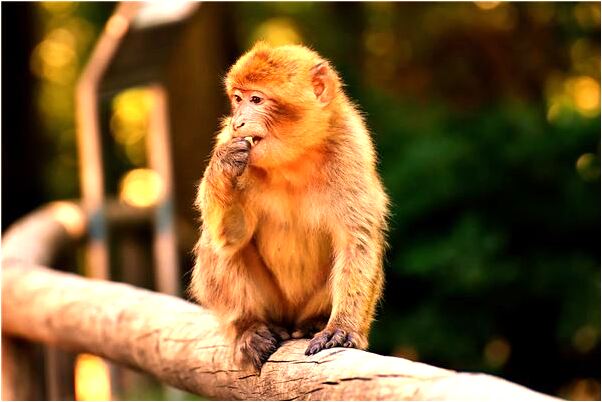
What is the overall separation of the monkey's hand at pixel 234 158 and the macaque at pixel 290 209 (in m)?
0.03

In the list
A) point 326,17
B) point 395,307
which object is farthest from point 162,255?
point 326,17

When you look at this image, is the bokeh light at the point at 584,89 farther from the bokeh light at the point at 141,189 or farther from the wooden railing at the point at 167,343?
the wooden railing at the point at 167,343

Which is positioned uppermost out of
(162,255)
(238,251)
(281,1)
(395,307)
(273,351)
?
(281,1)

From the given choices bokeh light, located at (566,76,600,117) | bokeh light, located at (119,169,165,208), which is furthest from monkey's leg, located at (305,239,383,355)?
bokeh light, located at (566,76,600,117)

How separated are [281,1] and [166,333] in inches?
343

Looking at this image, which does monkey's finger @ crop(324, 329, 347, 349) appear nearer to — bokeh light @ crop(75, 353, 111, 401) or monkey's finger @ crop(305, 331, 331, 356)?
monkey's finger @ crop(305, 331, 331, 356)

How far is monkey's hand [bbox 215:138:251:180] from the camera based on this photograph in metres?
4.25

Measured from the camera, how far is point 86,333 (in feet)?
18.2

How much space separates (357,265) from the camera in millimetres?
4402

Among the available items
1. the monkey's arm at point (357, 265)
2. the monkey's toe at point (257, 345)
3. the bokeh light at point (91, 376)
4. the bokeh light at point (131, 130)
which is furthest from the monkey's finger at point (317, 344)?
the bokeh light at point (131, 130)

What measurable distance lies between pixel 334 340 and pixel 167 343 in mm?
1135

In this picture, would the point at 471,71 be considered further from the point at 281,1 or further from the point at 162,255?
the point at 162,255

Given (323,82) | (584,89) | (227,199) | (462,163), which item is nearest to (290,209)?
(227,199)

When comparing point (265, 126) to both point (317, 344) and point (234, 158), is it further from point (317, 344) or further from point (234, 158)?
point (317, 344)
